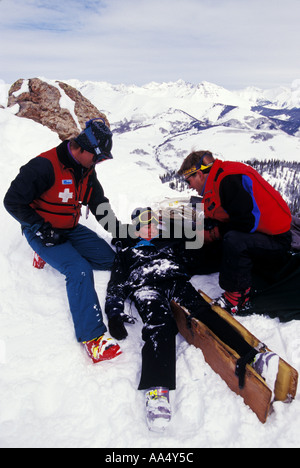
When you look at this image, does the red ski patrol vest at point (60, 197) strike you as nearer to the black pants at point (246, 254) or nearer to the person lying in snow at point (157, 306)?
the person lying in snow at point (157, 306)

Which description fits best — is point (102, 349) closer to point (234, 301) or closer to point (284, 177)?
point (234, 301)

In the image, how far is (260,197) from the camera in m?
3.21

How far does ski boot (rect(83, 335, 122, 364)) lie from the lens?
269 centimetres

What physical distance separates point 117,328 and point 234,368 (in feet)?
4.17

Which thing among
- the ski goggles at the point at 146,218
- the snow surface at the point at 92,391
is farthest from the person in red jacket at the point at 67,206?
the ski goggles at the point at 146,218

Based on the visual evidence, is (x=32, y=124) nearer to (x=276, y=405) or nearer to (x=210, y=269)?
(x=210, y=269)

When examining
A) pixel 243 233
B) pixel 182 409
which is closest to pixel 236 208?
pixel 243 233

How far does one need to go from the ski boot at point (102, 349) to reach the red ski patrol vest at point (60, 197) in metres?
1.77

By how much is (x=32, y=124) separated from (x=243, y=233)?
8.74 meters

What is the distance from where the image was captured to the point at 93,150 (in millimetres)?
3377

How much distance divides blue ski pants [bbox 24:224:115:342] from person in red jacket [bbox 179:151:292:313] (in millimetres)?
1532

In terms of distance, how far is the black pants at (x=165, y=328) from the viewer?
242 cm

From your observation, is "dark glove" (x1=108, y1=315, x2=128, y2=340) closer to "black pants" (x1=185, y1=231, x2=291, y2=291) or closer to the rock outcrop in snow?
"black pants" (x1=185, y1=231, x2=291, y2=291)

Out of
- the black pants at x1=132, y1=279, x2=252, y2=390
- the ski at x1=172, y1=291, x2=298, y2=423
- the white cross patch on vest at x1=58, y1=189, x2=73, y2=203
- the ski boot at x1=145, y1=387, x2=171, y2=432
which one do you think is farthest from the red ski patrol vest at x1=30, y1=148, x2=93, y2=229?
the ski boot at x1=145, y1=387, x2=171, y2=432
